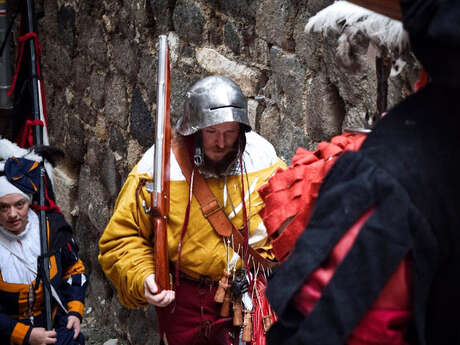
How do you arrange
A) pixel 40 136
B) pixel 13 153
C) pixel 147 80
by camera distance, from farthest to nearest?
pixel 147 80 → pixel 40 136 → pixel 13 153

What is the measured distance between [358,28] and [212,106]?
3.55ft

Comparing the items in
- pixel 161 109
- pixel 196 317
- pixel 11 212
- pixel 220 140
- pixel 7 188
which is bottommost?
pixel 196 317

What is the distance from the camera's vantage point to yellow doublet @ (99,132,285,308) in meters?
2.26

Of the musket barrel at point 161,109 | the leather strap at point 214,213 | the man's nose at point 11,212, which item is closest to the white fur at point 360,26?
the musket barrel at point 161,109

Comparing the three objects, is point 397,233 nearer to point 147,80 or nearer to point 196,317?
point 196,317

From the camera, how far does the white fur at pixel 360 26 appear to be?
3.55 feet

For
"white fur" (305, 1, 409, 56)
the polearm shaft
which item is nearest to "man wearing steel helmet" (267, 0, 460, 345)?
"white fur" (305, 1, 409, 56)

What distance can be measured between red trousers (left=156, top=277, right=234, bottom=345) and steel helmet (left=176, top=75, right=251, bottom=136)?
0.59 metres

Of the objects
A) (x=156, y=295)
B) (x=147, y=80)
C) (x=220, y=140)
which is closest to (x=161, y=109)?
(x=220, y=140)

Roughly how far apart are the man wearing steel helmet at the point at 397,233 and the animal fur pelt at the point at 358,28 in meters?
0.17

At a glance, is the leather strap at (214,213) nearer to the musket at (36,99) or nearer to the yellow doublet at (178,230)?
the yellow doublet at (178,230)

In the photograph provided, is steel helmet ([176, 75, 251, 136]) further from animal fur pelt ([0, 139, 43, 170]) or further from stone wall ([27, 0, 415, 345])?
animal fur pelt ([0, 139, 43, 170])

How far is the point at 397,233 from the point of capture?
88 cm

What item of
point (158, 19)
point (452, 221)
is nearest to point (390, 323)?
point (452, 221)
